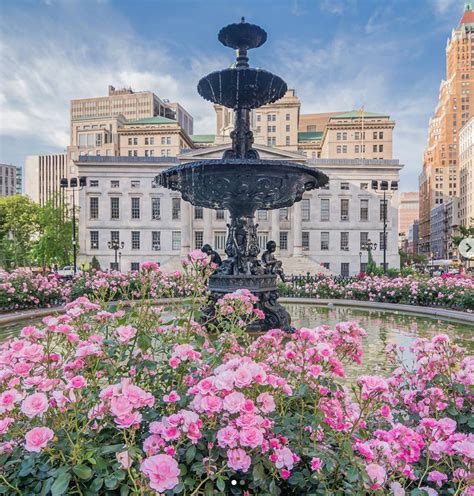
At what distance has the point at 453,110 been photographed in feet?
411

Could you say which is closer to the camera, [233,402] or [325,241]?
[233,402]

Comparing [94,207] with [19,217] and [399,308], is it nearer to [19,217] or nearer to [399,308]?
[19,217]

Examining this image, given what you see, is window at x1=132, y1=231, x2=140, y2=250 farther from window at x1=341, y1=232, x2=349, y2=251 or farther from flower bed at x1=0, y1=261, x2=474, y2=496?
flower bed at x1=0, y1=261, x2=474, y2=496

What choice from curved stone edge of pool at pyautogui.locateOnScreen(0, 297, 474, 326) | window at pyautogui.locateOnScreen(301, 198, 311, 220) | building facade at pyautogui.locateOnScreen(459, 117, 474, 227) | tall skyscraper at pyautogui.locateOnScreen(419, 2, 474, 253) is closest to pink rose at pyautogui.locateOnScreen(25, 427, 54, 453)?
curved stone edge of pool at pyautogui.locateOnScreen(0, 297, 474, 326)

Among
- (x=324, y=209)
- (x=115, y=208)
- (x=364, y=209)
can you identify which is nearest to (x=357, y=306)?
(x=324, y=209)

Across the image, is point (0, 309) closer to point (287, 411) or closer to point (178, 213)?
point (287, 411)

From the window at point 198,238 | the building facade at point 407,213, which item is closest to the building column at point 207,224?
the window at point 198,238

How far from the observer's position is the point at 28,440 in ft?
5.45

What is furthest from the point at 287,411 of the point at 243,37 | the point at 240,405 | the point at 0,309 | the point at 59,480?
the point at 0,309

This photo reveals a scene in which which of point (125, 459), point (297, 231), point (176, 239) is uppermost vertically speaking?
point (297, 231)

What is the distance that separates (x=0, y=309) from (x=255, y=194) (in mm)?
8582

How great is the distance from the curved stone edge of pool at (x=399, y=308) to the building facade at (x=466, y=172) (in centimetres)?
10233

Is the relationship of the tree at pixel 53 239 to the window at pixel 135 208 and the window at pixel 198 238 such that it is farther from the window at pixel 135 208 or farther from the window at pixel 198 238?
the window at pixel 198 238

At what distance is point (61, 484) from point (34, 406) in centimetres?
34
